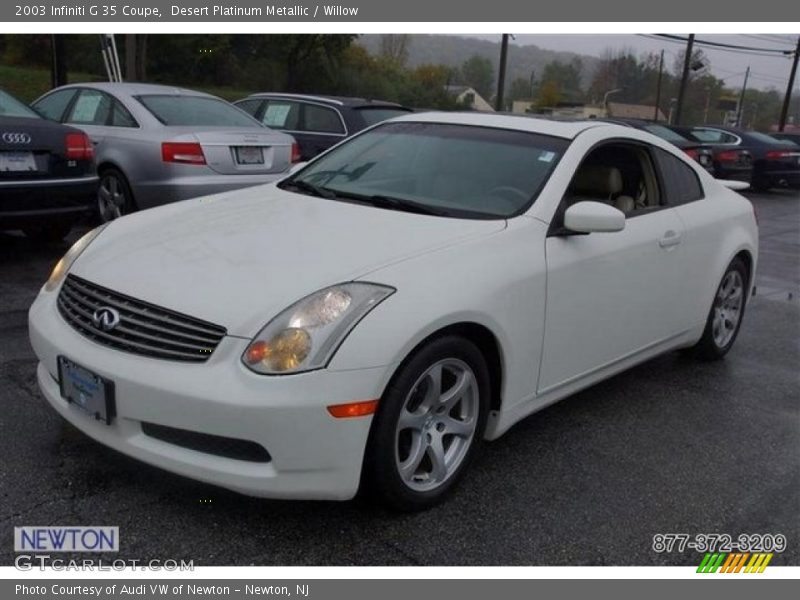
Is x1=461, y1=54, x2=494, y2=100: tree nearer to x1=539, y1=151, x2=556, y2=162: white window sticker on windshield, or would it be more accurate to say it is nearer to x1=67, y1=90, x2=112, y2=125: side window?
x1=67, y1=90, x2=112, y2=125: side window

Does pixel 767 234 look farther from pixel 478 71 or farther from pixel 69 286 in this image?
pixel 478 71

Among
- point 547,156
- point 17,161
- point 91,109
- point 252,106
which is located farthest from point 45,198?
point 252,106

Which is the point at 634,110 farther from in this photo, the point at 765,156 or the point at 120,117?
the point at 120,117

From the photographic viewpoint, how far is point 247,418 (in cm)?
264

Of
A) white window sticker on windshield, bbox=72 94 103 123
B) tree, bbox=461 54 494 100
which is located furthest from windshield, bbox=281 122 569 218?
tree, bbox=461 54 494 100

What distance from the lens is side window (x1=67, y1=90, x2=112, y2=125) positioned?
7.80 metres

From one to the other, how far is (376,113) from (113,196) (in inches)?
153

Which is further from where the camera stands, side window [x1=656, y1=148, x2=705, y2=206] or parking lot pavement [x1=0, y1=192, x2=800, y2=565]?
side window [x1=656, y1=148, x2=705, y2=206]

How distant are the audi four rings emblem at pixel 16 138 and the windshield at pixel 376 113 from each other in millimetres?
4718

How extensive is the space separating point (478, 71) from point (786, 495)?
9300 centimetres

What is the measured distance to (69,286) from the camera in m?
3.33

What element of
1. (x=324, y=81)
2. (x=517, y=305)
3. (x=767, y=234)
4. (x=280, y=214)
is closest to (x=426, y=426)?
(x=517, y=305)

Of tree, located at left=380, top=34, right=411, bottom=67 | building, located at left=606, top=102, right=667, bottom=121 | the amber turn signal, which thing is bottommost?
building, located at left=606, top=102, right=667, bottom=121

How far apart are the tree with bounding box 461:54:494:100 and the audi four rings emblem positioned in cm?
8720
